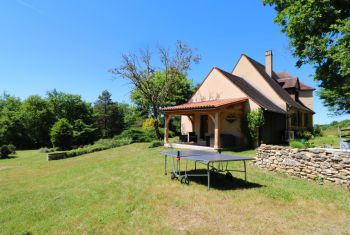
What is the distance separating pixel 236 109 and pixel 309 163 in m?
8.21

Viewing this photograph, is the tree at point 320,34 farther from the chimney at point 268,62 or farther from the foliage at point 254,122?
the chimney at point 268,62

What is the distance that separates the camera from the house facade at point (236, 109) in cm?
1585

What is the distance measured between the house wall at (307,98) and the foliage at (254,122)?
15.3 metres

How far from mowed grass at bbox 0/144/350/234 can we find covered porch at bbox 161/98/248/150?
6686 millimetres

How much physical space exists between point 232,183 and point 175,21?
1485 centimetres

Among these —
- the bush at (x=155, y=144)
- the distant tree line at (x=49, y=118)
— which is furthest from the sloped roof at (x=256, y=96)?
the distant tree line at (x=49, y=118)

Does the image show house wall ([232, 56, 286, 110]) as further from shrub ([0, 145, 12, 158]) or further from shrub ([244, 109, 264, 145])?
shrub ([0, 145, 12, 158])

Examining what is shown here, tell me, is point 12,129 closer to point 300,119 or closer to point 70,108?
point 70,108

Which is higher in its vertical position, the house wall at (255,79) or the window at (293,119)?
the house wall at (255,79)

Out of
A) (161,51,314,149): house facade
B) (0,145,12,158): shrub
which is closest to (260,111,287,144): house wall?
(161,51,314,149): house facade

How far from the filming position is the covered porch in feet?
48.2

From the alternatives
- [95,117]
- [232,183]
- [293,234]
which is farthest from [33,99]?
[293,234]

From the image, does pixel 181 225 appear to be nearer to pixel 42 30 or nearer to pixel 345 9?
pixel 345 9

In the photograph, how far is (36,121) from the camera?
41.4m
